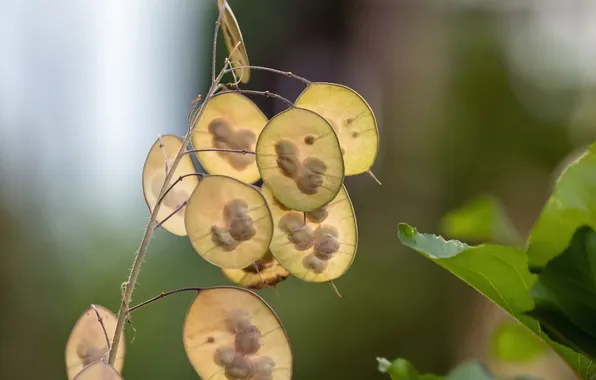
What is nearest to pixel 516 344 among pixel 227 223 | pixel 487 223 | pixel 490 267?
pixel 487 223

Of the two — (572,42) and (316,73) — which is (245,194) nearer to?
(316,73)

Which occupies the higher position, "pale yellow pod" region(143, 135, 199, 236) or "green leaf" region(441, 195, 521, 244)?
"pale yellow pod" region(143, 135, 199, 236)

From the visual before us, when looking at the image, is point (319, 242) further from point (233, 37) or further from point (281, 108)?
point (281, 108)

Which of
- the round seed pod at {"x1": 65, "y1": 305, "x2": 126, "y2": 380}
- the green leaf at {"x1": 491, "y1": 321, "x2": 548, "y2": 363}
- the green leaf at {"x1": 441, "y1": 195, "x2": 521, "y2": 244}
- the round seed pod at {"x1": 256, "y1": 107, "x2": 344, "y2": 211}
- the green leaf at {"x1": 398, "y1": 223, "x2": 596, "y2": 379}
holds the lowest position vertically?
the green leaf at {"x1": 491, "y1": 321, "x2": 548, "y2": 363}

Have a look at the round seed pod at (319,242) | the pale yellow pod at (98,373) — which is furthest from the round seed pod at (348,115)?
the pale yellow pod at (98,373)

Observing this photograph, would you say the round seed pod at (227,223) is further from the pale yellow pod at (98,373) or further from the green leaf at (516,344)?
the green leaf at (516,344)

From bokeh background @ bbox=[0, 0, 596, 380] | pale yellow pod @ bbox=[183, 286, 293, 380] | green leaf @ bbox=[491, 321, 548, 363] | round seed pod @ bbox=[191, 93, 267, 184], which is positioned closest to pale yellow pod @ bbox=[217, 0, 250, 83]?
round seed pod @ bbox=[191, 93, 267, 184]

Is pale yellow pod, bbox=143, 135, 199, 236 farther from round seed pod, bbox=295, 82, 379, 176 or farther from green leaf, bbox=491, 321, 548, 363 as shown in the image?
green leaf, bbox=491, 321, 548, 363
